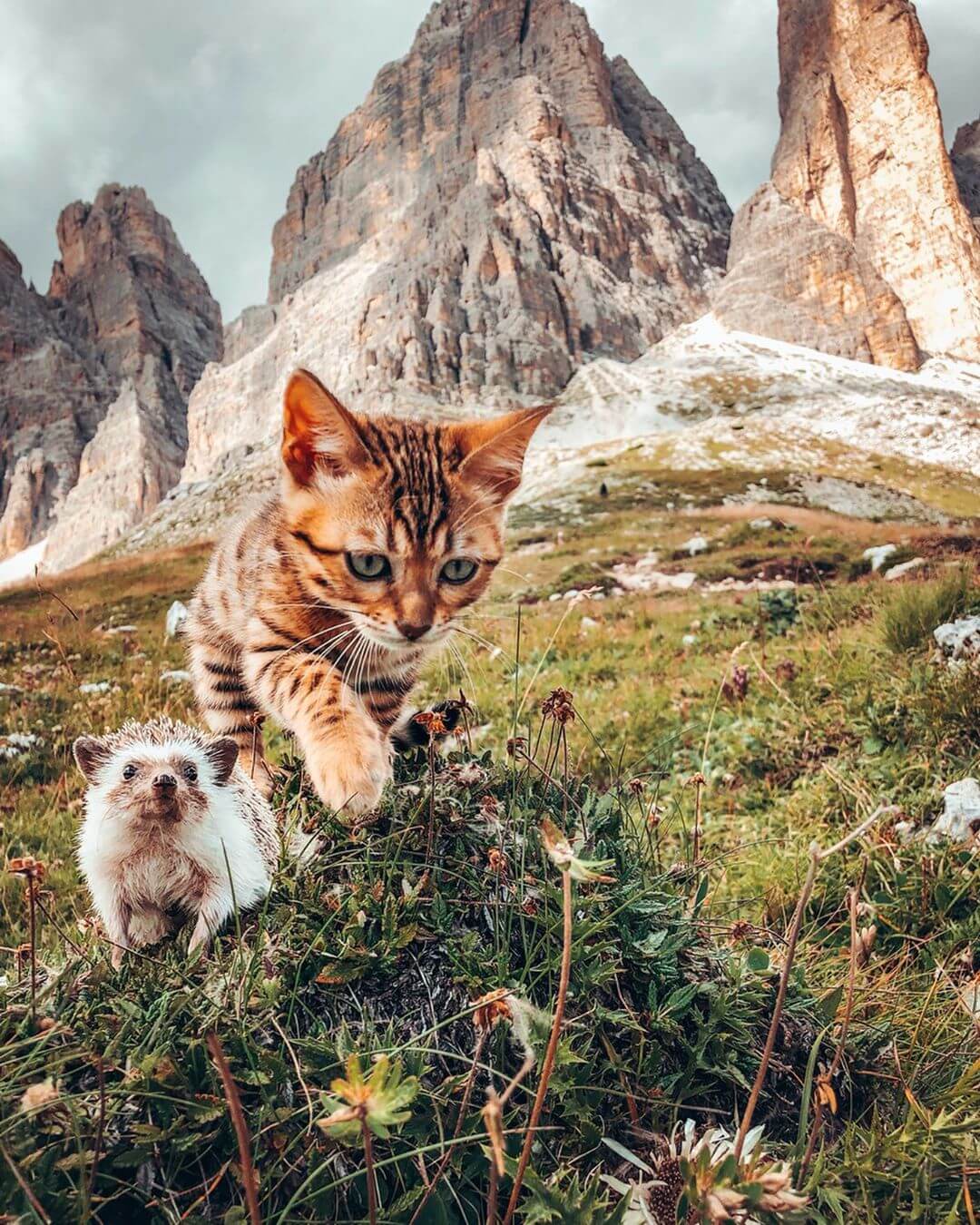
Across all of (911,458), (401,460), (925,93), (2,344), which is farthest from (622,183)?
(401,460)

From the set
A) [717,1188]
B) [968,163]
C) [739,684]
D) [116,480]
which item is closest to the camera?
[717,1188]

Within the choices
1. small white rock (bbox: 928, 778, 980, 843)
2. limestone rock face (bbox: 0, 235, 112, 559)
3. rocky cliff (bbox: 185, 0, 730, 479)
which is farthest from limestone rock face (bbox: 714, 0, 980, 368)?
limestone rock face (bbox: 0, 235, 112, 559)

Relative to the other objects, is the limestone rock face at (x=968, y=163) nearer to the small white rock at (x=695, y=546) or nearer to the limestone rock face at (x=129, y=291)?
the small white rock at (x=695, y=546)

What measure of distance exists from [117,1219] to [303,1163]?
0.42 meters

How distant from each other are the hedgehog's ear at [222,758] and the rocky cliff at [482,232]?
11611 cm

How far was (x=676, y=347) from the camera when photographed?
124000 mm

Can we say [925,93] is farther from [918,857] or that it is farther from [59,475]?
[59,475]

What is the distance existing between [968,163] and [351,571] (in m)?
192

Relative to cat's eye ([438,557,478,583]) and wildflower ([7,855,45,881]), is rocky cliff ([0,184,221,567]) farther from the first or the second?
wildflower ([7,855,45,881])

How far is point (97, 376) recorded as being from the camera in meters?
167

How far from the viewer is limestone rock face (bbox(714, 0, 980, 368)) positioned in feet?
413

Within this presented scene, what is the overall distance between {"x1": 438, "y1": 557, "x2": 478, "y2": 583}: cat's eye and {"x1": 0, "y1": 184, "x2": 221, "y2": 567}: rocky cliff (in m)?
159

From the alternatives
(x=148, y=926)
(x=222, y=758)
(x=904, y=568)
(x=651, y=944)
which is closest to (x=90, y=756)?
(x=222, y=758)

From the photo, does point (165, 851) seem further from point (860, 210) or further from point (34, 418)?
point (34, 418)
